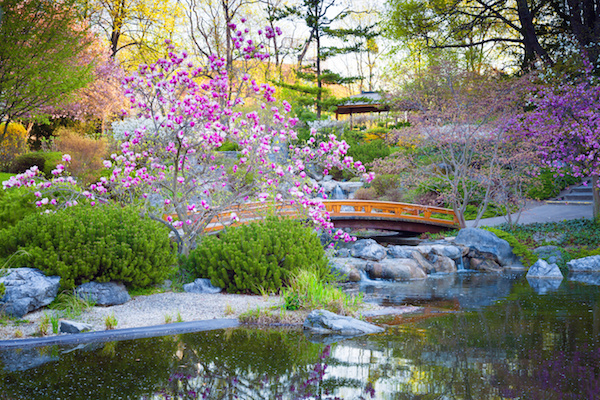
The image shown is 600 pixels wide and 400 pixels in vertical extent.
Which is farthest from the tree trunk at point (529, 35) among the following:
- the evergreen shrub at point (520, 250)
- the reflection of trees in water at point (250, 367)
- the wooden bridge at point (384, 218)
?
the reflection of trees in water at point (250, 367)

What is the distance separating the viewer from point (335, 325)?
264 inches

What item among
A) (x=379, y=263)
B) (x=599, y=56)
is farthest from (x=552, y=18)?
(x=379, y=263)

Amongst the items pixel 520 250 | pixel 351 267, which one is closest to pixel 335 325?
pixel 351 267

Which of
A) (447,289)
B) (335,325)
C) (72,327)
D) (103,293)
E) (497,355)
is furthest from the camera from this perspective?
(447,289)

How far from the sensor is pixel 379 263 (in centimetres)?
1275

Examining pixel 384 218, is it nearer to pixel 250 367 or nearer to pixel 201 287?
pixel 201 287

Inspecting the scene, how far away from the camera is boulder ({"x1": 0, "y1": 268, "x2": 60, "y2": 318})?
668 centimetres

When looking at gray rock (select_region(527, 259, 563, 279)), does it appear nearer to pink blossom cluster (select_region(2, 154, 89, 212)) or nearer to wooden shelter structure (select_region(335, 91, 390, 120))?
pink blossom cluster (select_region(2, 154, 89, 212))

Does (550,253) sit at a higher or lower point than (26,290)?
lower

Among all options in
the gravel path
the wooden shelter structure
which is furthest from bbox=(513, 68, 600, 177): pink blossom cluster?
the wooden shelter structure

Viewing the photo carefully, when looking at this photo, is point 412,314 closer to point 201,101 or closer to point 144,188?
point 201,101

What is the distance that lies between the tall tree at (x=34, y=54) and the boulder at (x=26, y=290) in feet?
14.3

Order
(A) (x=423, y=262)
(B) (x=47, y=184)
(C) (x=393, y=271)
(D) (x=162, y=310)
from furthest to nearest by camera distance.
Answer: (A) (x=423, y=262), (C) (x=393, y=271), (B) (x=47, y=184), (D) (x=162, y=310)

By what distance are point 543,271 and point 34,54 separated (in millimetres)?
12269
